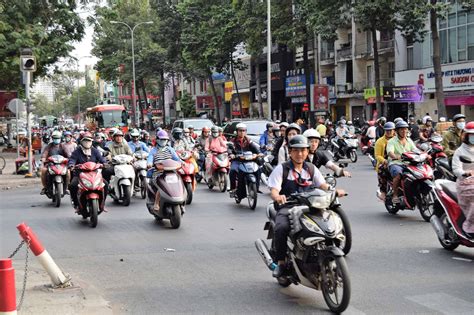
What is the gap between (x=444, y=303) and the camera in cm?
602

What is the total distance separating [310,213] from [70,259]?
12.8 ft

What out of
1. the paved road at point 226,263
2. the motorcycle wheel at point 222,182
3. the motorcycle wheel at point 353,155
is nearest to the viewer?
the paved road at point 226,263

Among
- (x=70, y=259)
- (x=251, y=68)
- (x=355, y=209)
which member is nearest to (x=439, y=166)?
(x=355, y=209)

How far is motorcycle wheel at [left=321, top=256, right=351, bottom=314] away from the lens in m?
5.49

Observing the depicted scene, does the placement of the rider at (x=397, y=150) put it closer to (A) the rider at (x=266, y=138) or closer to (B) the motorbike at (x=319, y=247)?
(B) the motorbike at (x=319, y=247)

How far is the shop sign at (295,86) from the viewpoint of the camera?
180 feet

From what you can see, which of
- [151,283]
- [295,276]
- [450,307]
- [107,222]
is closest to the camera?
[450,307]

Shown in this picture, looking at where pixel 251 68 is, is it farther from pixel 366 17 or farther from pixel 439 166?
pixel 439 166

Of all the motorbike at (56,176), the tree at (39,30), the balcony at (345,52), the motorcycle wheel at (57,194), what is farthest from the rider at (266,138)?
the balcony at (345,52)

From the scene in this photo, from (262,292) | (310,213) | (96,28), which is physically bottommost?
(262,292)

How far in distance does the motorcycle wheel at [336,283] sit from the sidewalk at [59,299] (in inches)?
77.7

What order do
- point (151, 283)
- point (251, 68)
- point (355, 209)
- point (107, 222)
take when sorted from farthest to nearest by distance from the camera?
point (251, 68), point (355, 209), point (107, 222), point (151, 283)

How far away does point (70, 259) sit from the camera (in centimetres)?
859

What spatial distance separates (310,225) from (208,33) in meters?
43.2
